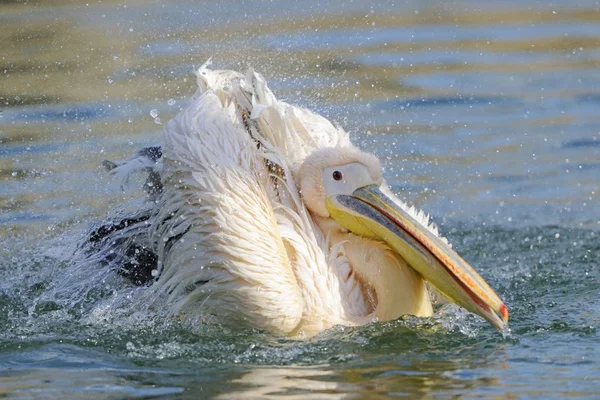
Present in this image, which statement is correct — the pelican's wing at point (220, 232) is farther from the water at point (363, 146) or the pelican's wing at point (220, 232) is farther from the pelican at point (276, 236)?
the water at point (363, 146)

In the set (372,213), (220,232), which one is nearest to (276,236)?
(220,232)

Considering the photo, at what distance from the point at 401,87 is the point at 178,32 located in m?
1.99

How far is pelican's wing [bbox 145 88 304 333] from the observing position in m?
→ 4.54

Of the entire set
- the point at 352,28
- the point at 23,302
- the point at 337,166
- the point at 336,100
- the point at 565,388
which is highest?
the point at 352,28

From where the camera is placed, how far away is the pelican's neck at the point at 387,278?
4.73 metres

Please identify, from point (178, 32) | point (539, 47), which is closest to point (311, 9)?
point (178, 32)

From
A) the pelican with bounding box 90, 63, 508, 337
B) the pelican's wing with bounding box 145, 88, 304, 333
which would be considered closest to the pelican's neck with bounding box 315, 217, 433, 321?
the pelican with bounding box 90, 63, 508, 337

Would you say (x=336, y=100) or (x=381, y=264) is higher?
(x=336, y=100)

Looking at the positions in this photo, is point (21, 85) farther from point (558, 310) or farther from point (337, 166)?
point (558, 310)

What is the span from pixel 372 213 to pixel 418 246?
0.27 m

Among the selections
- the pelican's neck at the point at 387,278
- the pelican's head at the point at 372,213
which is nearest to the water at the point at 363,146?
the pelican's neck at the point at 387,278

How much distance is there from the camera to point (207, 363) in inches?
172

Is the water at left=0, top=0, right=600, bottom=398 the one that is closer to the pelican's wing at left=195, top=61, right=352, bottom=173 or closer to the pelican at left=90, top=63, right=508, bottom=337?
the pelican at left=90, top=63, right=508, bottom=337

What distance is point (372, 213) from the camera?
4.81 metres
